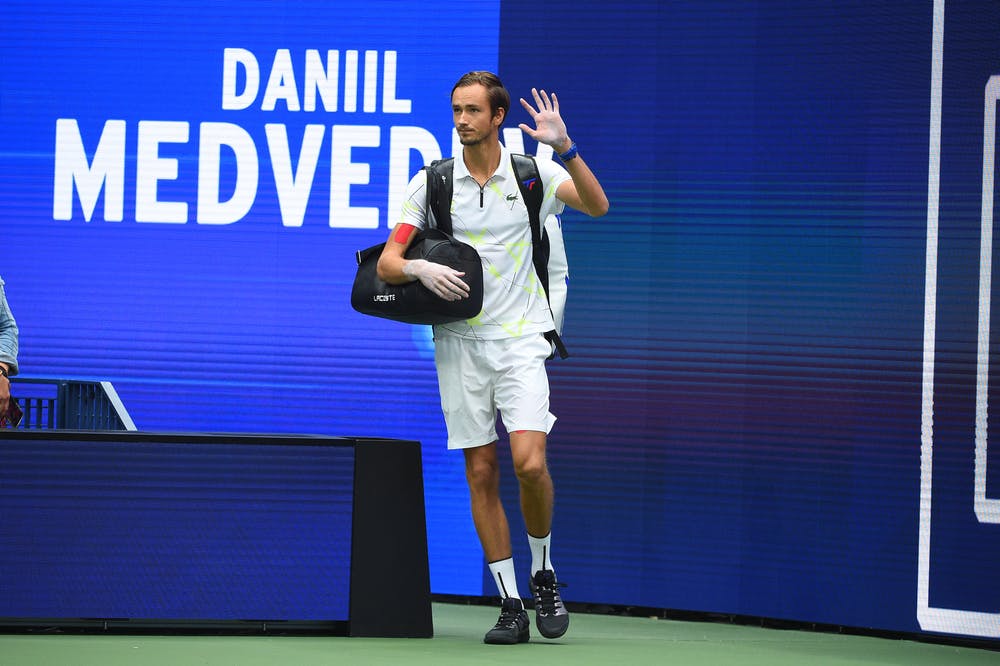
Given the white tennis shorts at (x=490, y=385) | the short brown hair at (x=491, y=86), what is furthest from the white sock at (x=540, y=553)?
the short brown hair at (x=491, y=86)

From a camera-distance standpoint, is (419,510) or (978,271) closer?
(419,510)

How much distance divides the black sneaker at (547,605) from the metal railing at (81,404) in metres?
2.21

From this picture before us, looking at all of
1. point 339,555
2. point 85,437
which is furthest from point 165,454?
point 339,555

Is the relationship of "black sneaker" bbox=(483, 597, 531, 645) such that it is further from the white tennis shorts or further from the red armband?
the red armband

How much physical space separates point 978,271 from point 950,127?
60 centimetres

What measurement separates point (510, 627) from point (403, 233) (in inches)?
55.6

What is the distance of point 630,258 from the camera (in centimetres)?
613

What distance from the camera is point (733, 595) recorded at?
5.93m

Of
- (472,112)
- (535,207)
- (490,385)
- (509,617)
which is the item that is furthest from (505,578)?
(472,112)

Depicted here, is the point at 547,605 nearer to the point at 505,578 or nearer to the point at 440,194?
the point at 505,578

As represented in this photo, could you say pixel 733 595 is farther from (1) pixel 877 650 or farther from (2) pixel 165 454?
(2) pixel 165 454

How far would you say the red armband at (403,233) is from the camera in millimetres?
4809

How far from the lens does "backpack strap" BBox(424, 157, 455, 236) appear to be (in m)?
4.84

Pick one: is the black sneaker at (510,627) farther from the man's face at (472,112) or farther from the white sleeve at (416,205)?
the man's face at (472,112)
